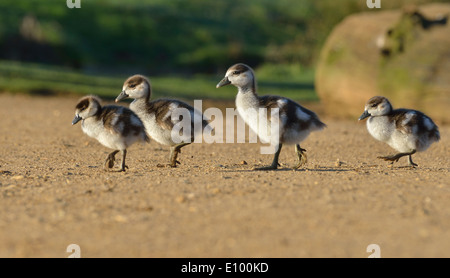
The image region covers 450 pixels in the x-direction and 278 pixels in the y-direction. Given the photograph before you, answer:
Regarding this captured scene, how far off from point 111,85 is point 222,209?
17.8 m

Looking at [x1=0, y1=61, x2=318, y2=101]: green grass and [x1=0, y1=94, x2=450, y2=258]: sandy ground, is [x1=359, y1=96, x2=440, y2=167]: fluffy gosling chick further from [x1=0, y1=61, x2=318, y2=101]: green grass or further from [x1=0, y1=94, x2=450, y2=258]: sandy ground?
[x1=0, y1=61, x2=318, y2=101]: green grass

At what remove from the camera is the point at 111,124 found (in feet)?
27.4

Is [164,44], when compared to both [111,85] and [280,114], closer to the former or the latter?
[111,85]

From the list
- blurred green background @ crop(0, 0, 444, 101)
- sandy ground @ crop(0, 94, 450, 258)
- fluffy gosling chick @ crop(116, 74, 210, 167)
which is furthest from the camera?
blurred green background @ crop(0, 0, 444, 101)

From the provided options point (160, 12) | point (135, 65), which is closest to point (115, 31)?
point (135, 65)

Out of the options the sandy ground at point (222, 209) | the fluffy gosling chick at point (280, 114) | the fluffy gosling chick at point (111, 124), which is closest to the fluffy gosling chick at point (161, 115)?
the fluffy gosling chick at point (111, 124)

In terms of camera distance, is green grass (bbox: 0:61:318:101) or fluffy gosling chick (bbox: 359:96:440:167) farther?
green grass (bbox: 0:61:318:101)

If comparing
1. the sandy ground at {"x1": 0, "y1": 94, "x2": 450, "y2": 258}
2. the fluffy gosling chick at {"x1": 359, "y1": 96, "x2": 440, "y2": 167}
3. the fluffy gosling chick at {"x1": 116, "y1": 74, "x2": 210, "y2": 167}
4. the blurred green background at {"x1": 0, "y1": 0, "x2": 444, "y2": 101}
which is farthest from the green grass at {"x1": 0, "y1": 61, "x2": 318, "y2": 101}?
the fluffy gosling chick at {"x1": 359, "y1": 96, "x2": 440, "y2": 167}

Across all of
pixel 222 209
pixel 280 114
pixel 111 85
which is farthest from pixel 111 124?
pixel 111 85

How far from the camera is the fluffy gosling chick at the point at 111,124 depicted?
27.5 ft

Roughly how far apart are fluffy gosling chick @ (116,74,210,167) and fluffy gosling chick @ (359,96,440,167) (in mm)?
2273

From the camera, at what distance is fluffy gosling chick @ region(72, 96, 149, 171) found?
27.5 ft

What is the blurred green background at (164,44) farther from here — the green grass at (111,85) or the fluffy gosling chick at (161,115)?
the fluffy gosling chick at (161,115)
